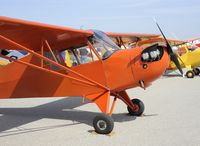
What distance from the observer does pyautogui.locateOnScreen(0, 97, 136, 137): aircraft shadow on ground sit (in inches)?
261

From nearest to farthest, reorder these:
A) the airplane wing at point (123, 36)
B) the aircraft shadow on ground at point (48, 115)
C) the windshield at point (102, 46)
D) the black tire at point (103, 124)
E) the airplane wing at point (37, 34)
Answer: the airplane wing at point (37, 34) → the black tire at point (103, 124) → the windshield at point (102, 46) → the aircraft shadow on ground at point (48, 115) → the airplane wing at point (123, 36)

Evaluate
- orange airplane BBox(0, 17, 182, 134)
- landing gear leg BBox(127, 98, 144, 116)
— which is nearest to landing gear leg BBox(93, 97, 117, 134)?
orange airplane BBox(0, 17, 182, 134)

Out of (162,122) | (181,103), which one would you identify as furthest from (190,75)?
(162,122)

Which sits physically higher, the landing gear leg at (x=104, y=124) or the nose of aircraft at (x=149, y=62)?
the nose of aircraft at (x=149, y=62)

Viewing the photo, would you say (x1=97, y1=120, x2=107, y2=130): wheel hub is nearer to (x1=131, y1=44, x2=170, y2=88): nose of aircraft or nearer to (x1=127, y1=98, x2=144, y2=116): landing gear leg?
(x1=131, y1=44, x2=170, y2=88): nose of aircraft

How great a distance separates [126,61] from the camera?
5.80m

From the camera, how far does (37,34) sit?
5906 mm

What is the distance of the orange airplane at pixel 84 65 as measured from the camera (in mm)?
5590

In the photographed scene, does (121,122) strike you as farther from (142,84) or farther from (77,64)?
(77,64)

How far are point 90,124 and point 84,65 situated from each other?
1.29m

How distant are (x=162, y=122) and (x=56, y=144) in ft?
7.70

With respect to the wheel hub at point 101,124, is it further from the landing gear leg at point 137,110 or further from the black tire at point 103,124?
the landing gear leg at point 137,110

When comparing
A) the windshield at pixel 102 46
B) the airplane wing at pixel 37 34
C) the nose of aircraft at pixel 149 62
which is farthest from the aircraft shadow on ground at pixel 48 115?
the airplane wing at pixel 37 34

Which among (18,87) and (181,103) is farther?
(181,103)
